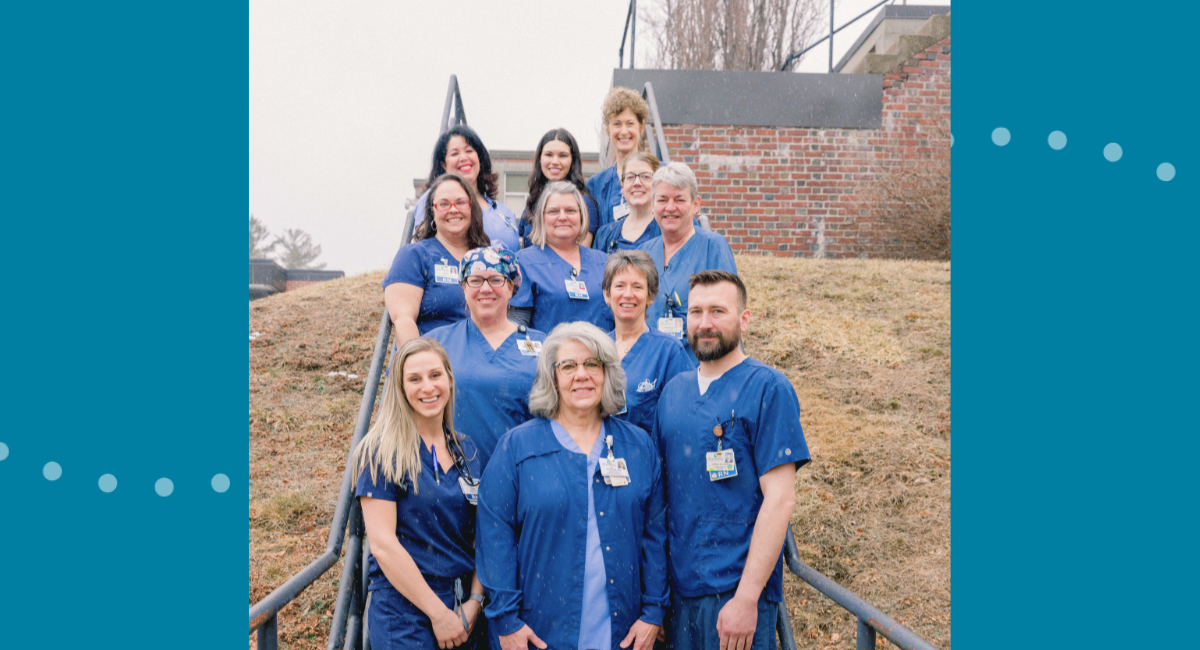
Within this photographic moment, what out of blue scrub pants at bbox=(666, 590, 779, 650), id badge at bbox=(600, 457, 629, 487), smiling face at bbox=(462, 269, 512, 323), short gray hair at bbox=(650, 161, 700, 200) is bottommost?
blue scrub pants at bbox=(666, 590, 779, 650)

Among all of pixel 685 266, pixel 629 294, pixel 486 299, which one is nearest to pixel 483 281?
pixel 486 299

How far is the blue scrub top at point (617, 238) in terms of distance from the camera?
4.30m

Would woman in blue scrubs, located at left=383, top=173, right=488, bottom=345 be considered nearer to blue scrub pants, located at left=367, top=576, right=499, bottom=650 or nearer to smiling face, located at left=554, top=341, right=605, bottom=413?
smiling face, located at left=554, top=341, right=605, bottom=413

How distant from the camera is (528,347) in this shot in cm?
321

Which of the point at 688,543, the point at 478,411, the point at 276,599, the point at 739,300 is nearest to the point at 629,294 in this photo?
the point at 739,300

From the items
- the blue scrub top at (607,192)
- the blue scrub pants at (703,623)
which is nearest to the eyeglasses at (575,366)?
the blue scrub pants at (703,623)

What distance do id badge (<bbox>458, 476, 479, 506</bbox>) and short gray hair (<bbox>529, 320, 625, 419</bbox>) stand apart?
1.06 ft

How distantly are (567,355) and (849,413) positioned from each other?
465cm

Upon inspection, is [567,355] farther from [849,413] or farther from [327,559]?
[849,413]

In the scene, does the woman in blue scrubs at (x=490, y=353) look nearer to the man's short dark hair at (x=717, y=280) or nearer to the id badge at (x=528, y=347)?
the id badge at (x=528, y=347)

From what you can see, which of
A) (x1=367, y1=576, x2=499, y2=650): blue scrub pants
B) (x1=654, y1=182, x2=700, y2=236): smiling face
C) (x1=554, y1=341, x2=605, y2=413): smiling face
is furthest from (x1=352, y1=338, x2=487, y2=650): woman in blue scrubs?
(x1=654, y1=182, x2=700, y2=236): smiling face

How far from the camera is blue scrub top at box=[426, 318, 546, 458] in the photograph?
3086 millimetres

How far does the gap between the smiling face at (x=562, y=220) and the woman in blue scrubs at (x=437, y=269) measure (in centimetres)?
32

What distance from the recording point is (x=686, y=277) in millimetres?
3842
